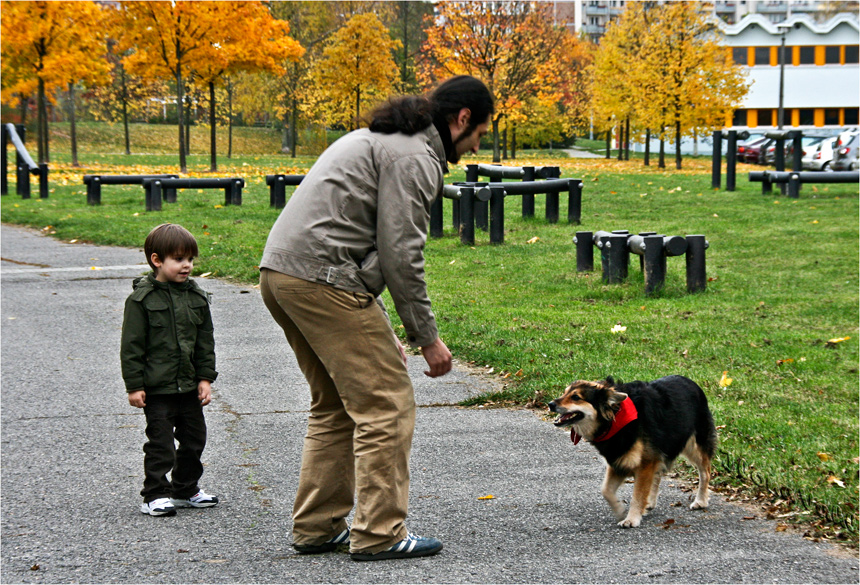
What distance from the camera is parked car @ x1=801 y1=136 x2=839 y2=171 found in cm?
3097

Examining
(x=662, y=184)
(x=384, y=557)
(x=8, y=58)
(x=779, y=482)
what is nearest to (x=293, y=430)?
(x=384, y=557)

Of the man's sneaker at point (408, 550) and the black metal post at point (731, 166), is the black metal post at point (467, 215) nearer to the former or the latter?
the man's sneaker at point (408, 550)

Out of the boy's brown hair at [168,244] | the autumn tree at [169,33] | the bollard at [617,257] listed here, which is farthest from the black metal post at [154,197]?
the boy's brown hair at [168,244]

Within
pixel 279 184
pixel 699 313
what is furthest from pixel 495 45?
pixel 699 313

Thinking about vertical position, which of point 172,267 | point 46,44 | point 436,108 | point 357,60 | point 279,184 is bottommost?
point 172,267

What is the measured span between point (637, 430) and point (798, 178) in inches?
628

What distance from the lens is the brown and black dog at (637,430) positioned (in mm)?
3947

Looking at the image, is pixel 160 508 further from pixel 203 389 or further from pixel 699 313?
pixel 699 313

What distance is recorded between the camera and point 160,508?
4.08 m

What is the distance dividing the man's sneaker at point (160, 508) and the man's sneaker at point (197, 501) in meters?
0.08

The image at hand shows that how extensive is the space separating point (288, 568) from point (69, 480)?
1.59 m

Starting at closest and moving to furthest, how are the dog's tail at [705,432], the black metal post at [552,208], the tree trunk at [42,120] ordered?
1. the dog's tail at [705,432]
2. the black metal post at [552,208]
3. the tree trunk at [42,120]

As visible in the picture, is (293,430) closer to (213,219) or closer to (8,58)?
(213,219)

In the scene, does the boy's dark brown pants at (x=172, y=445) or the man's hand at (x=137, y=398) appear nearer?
the man's hand at (x=137, y=398)
